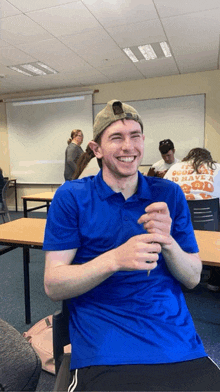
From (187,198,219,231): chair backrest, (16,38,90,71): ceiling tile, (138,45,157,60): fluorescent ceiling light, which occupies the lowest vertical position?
(187,198,219,231): chair backrest

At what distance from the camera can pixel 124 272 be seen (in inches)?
→ 35.0

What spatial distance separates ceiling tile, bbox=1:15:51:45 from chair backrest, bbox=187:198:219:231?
2.81 metres

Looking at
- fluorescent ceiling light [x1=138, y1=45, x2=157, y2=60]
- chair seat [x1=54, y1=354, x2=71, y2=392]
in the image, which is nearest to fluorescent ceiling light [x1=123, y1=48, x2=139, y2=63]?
fluorescent ceiling light [x1=138, y1=45, x2=157, y2=60]

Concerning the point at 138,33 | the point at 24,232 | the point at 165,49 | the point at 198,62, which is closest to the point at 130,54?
the point at 165,49

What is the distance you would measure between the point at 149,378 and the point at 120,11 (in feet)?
11.2

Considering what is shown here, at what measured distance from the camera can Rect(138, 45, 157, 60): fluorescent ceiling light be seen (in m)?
4.08

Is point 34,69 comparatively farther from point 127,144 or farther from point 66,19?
point 127,144

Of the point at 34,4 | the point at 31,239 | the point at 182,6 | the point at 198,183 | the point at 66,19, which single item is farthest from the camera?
the point at 66,19

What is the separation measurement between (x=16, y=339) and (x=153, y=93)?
18.3 feet

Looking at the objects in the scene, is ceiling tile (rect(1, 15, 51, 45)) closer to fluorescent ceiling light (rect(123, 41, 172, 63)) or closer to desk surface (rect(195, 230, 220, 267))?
fluorescent ceiling light (rect(123, 41, 172, 63))

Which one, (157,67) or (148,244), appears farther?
(157,67)

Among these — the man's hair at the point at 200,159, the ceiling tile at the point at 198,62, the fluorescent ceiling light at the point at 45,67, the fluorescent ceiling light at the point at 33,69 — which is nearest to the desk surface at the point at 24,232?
the man's hair at the point at 200,159

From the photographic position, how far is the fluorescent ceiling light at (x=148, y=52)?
4078mm

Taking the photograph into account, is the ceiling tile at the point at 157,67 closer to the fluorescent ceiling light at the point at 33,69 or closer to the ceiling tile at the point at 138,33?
the ceiling tile at the point at 138,33
